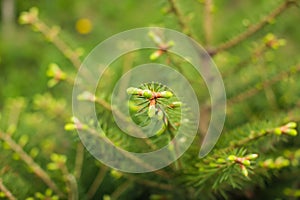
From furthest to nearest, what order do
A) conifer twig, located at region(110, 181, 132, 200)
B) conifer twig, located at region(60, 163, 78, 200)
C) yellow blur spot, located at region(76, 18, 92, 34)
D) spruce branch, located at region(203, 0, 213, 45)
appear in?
yellow blur spot, located at region(76, 18, 92, 34), spruce branch, located at region(203, 0, 213, 45), conifer twig, located at region(110, 181, 132, 200), conifer twig, located at region(60, 163, 78, 200)

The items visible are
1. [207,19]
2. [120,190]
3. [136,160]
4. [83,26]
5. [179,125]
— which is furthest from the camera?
[83,26]

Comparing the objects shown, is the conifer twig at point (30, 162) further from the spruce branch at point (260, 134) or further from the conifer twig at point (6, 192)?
the spruce branch at point (260, 134)

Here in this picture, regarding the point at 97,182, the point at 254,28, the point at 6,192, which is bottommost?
the point at 6,192

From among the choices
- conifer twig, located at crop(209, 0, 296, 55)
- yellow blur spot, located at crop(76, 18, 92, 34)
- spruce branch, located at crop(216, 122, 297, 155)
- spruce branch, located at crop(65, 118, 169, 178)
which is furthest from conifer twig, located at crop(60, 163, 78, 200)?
yellow blur spot, located at crop(76, 18, 92, 34)

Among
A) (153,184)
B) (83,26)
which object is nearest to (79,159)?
(153,184)

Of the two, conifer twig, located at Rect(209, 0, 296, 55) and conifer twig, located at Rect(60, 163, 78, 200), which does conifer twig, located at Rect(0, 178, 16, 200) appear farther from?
conifer twig, located at Rect(209, 0, 296, 55)

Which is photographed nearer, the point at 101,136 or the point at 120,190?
the point at 101,136

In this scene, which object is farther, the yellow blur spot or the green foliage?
the yellow blur spot

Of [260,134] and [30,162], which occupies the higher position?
[260,134]

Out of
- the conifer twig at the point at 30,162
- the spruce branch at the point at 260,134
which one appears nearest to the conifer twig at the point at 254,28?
the spruce branch at the point at 260,134

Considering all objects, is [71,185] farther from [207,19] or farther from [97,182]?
[207,19]
